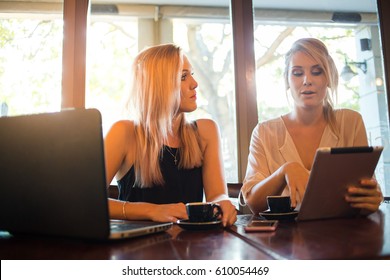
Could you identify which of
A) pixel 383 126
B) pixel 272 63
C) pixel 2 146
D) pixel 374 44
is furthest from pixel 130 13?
pixel 2 146

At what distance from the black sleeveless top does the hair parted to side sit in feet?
2.19

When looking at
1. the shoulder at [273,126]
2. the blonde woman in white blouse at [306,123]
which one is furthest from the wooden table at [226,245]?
the shoulder at [273,126]

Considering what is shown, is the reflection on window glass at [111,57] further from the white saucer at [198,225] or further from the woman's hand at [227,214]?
the white saucer at [198,225]

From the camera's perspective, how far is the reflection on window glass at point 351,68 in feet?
9.13

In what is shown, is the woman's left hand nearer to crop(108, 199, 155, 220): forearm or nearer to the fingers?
the fingers

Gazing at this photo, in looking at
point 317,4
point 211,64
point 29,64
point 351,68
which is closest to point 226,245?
point 29,64

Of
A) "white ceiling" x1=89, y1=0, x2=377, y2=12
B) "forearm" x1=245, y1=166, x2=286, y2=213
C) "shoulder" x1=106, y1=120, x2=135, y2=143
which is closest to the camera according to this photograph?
"forearm" x1=245, y1=166, x2=286, y2=213

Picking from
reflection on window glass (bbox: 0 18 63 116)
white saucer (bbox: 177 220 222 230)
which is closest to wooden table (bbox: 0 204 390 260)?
white saucer (bbox: 177 220 222 230)

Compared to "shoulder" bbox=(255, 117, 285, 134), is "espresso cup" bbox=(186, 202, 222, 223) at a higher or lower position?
lower

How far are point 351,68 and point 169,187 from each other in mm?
2349

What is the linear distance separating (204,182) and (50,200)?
3.43 feet

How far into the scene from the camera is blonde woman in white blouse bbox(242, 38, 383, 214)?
1.56 meters

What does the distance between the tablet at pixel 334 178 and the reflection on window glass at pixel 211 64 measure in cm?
246

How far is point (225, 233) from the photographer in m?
0.79
